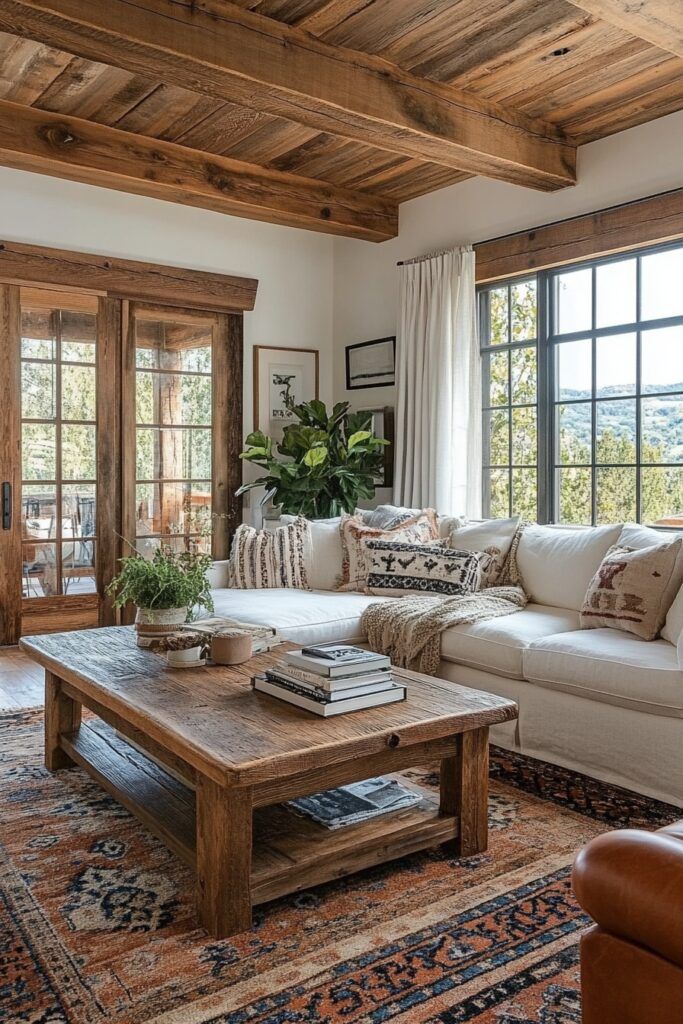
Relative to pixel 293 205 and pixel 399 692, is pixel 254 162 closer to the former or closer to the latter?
pixel 293 205

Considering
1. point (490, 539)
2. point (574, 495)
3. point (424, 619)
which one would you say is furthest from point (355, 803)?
point (574, 495)

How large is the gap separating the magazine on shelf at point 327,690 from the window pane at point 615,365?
2704 millimetres

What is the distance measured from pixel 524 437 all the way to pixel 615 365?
697mm

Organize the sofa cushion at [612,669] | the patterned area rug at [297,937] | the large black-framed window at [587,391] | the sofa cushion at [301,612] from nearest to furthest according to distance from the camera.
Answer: the patterned area rug at [297,937] → the sofa cushion at [612,669] → the sofa cushion at [301,612] → the large black-framed window at [587,391]

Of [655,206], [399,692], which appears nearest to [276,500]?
[655,206]

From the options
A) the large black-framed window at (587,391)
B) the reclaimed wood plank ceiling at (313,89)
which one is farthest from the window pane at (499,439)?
the reclaimed wood plank ceiling at (313,89)

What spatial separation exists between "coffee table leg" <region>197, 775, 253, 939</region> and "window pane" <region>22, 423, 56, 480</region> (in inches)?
143

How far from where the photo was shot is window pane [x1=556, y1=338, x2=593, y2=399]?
452 centimetres

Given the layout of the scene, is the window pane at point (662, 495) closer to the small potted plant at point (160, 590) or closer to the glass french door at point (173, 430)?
the small potted plant at point (160, 590)

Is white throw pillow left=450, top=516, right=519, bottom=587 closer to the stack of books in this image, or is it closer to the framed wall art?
the stack of books

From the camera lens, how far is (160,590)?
280 centimetres

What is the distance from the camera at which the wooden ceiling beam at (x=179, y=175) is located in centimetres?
431

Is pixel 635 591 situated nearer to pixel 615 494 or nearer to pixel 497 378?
pixel 615 494

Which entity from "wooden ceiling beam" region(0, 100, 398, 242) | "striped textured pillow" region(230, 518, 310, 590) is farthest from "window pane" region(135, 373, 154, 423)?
"striped textured pillow" region(230, 518, 310, 590)
